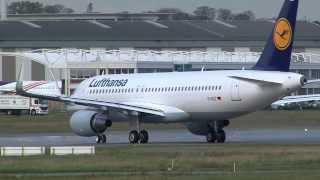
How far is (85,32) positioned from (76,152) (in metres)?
131

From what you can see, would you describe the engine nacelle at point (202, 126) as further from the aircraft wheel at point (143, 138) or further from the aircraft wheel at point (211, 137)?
the aircraft wheel at point (143, 138)

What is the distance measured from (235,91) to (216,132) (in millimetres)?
3998

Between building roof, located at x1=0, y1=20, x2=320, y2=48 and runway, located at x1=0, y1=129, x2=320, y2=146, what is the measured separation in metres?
100

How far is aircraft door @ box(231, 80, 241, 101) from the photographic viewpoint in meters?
59.7

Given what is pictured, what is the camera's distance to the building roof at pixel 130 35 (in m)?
178

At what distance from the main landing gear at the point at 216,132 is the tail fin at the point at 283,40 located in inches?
198

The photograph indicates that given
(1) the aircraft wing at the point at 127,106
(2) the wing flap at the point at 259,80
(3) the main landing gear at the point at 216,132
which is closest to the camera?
(2) the wing flap at the point at 259,80

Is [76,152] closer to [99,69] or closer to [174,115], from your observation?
[174,115]

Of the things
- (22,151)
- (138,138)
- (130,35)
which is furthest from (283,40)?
(130,35)

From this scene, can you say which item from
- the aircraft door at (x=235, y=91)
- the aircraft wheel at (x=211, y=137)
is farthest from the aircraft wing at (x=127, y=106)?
the aircraft door at (x=235, y=91)

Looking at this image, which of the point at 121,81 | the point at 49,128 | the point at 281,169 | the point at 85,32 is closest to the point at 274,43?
the point at 121,81

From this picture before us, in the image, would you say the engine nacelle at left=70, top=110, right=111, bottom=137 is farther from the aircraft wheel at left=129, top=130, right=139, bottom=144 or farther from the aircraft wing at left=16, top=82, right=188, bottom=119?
the aircraft wheel at left=129, top=130, right=139, bottom=144

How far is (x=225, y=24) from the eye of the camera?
7594 inches

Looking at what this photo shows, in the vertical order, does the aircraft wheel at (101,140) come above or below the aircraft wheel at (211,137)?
below
